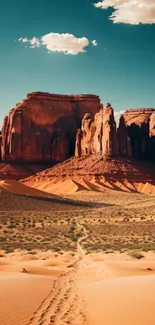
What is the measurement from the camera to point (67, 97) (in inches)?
6358

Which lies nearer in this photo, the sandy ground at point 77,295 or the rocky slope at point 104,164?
the sandy ground at point 77,295

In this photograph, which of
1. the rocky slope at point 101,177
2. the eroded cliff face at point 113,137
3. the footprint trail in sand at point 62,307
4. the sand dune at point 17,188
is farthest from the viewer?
the eroded cliff face at point 113,137

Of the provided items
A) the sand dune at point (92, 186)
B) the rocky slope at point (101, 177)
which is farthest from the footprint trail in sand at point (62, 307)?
the rocky slope at point (101, 177)

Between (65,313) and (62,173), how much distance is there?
108 metres

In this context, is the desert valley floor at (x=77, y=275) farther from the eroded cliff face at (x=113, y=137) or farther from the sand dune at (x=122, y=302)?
the eroded cliff face at (x=113, y=137)

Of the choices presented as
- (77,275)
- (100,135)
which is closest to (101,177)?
(100,135)

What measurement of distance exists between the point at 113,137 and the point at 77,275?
3955 inches

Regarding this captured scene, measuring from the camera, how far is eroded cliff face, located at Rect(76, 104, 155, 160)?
386ft

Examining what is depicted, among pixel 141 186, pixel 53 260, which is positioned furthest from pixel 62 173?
pixel 53 260

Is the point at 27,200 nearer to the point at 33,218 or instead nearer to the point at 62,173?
the point at 33,218

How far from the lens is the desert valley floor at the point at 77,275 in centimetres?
1023

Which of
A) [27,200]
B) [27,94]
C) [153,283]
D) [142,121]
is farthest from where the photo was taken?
[27,94]

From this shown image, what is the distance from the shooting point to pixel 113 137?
11681 cm

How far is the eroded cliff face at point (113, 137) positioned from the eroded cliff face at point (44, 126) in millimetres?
17494
